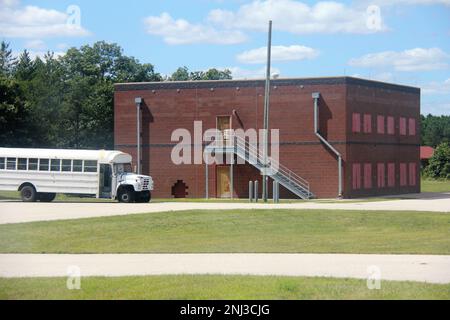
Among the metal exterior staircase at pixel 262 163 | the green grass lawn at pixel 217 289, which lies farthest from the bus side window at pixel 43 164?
the green grass lawn at pixel 217 289

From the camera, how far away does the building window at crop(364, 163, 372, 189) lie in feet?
165

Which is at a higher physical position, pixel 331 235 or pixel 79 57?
pixel 79 57

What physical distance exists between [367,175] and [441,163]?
4581cm

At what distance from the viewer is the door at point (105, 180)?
40.9 m

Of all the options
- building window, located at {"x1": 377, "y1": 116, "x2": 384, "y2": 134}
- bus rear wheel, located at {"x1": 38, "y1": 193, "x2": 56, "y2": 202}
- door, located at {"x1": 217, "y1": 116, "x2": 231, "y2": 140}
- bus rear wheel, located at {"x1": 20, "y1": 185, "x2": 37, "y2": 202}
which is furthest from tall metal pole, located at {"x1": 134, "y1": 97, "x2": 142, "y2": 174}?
building window, located at {"x1": 377, "y1": 116, "x2": 384, "y2": 134}

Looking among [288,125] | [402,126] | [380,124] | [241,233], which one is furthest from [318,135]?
[241,233]

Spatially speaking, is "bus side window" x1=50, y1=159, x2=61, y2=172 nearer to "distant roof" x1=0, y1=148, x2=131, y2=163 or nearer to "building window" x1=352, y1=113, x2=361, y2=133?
"distant roof" x1=0, y1=148, x2=131, y2=163

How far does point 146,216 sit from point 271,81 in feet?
75.0

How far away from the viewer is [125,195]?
40.9 metres

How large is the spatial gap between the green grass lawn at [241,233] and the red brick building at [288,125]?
18655 millimetres

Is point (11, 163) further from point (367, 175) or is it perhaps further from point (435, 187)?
point (435, 187)

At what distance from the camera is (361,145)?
49781 millimetres

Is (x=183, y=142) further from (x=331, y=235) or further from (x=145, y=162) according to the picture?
(x=331, y=235)
